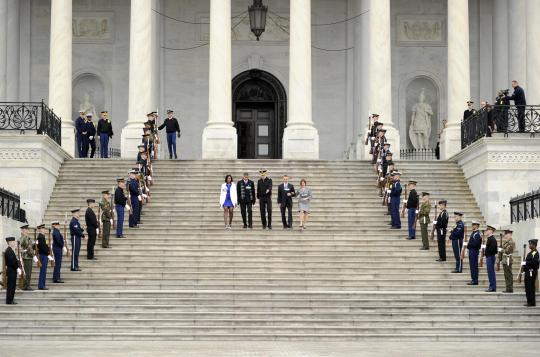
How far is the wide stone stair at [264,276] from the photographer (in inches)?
1192

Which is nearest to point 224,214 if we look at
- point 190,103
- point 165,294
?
point 165,294

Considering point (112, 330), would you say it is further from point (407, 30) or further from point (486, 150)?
point (407, 30)

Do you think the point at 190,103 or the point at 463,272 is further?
the point at 190,103

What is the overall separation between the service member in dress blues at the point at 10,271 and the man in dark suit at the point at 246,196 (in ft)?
27.2

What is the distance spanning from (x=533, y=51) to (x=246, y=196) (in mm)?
16267

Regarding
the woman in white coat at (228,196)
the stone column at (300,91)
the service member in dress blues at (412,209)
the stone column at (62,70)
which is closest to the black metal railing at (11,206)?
the woman in white coat at (228,196)

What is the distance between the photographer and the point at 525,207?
3616 centimetres

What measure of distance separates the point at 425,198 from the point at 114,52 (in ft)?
72.8

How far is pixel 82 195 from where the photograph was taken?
41781 millimetres

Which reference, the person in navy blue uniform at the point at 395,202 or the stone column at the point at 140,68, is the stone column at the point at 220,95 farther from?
the person in navy blue uniform at the point at 395,202

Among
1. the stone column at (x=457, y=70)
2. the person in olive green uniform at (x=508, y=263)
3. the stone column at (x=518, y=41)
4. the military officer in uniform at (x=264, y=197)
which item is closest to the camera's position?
the person in olive green uniform at (x=508, y=263)

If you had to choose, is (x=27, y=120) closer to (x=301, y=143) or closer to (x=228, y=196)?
(x=228, y=196)

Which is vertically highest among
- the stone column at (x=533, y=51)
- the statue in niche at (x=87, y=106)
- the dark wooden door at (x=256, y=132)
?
the stone column at (x=533, y=51)

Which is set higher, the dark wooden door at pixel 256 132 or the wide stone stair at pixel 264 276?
the dark wooden door at pixel 256 132
